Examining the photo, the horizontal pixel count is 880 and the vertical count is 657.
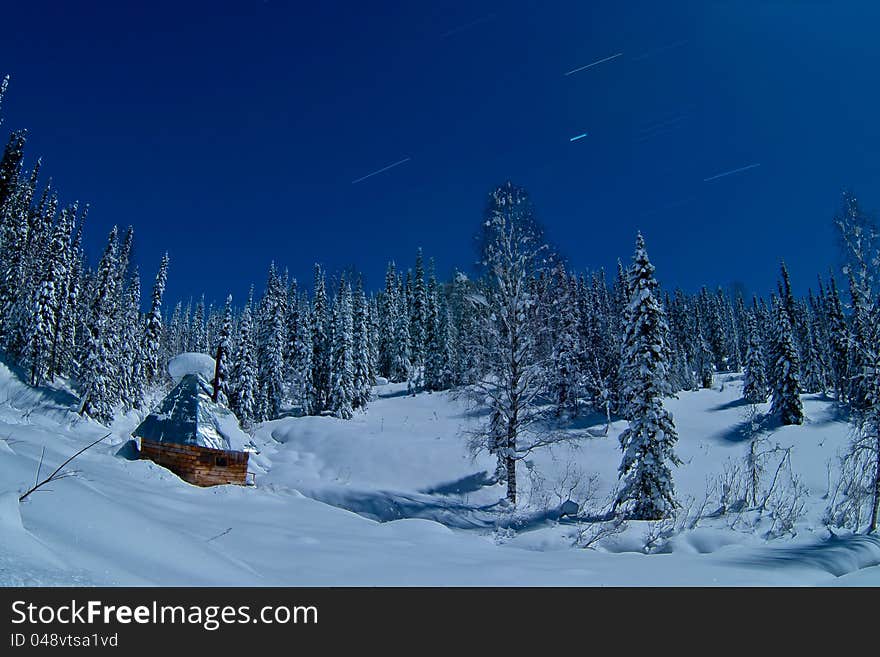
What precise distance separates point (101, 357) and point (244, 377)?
10.3 meters

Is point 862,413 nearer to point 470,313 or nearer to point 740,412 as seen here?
point 470,313

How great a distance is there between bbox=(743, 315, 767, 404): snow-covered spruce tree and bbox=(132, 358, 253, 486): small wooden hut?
5148 cm

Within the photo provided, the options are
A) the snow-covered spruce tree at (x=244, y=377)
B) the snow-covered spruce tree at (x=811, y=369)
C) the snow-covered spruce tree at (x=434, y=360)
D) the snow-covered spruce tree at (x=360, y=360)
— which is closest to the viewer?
the snow-covered spruce tree at (x=244, y=377)

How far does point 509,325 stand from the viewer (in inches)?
592

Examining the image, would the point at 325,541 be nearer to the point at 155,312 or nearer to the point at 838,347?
the point at 155,312

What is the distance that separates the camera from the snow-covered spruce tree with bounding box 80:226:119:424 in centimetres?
3102

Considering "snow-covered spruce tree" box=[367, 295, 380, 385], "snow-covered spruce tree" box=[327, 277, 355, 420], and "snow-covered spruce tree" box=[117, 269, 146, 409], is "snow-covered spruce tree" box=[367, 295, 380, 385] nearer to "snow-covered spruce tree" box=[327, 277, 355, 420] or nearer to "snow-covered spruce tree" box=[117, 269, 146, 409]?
"snow-covered spruce tree" box=[327, 277, 355, 420]

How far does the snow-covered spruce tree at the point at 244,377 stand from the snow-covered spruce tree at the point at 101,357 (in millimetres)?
8491

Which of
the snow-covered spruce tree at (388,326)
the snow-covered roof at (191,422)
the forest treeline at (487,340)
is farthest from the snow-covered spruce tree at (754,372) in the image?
the snow-covered roof at (191,422)

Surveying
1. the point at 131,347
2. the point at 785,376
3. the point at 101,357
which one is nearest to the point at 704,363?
the point at 785,376

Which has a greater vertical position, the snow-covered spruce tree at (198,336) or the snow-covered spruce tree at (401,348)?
the snow-covered spruce tree at (198,336)

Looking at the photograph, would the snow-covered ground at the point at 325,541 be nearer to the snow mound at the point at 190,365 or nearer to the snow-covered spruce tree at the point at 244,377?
the snow mound at the point at 190,365

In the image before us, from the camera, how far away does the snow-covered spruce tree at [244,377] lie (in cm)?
3844

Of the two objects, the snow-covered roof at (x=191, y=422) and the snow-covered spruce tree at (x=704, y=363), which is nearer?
the snow-covered roof at (x=191, y=422)
